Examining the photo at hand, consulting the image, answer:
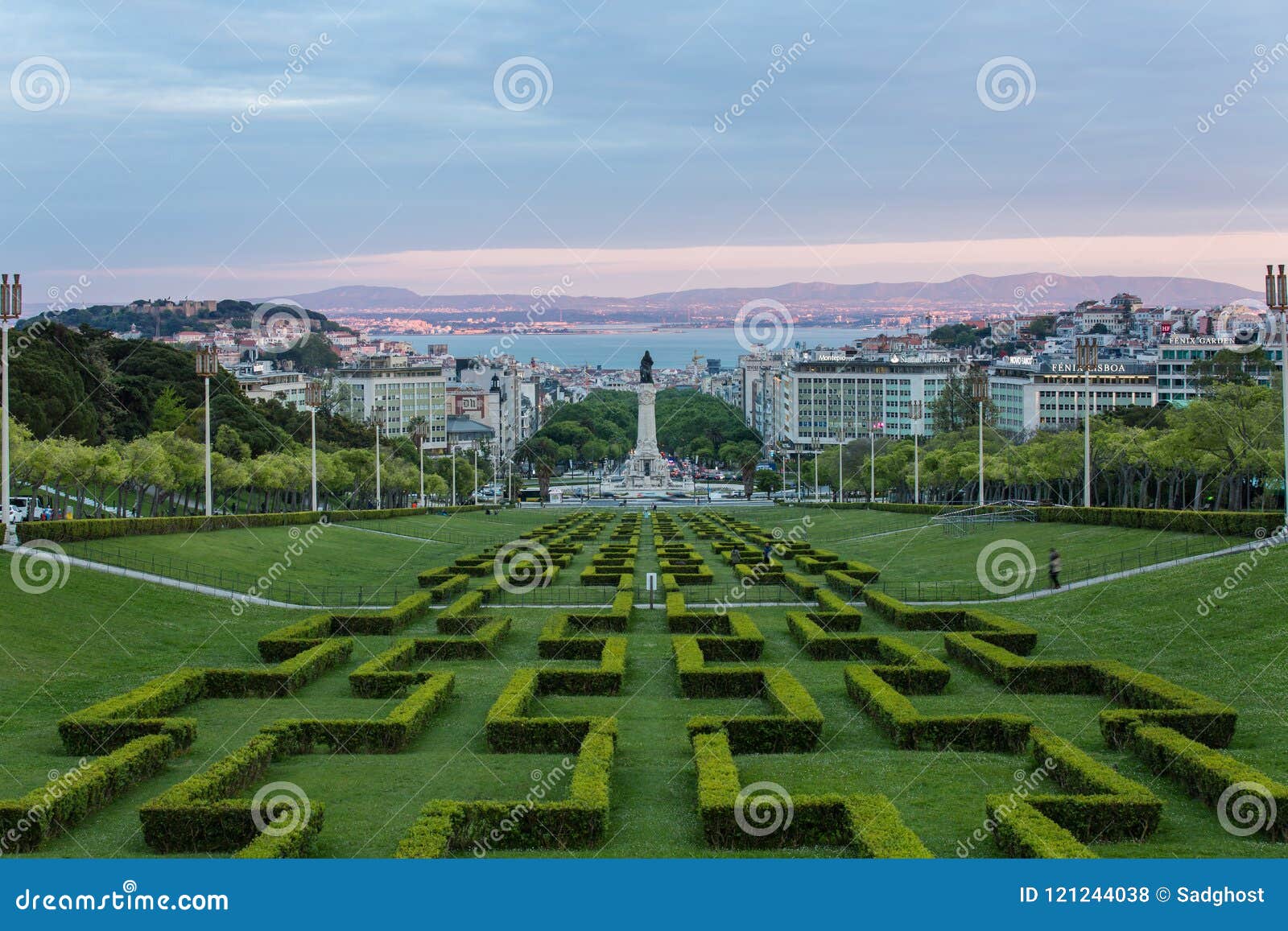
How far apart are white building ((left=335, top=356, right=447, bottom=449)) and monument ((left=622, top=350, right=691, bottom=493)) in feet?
169

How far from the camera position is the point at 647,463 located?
12669cm

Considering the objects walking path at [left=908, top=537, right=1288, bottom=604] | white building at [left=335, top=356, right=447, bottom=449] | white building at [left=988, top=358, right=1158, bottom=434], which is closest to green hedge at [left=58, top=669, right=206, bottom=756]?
walking path at [left=908, top=537, right=1288, bottom=604]

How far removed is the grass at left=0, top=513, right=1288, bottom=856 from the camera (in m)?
14.6

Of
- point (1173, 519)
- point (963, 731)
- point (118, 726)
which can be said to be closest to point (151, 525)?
point (118, 726)

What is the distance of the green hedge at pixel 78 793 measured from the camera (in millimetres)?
13680

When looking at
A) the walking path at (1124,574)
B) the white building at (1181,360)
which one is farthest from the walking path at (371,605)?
the white building at (1181,360)

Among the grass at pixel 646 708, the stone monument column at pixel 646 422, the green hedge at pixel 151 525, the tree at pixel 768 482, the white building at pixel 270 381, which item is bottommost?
the tree at pixel 768 482

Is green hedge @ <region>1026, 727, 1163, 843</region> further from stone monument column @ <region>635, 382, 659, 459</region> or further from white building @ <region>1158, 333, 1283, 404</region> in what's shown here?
white building @ <region>1158, 333, 1283, 404</region>

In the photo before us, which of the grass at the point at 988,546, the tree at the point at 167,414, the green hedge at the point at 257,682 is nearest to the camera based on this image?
the green hedge at the point at 257,682

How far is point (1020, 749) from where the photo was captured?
1780cm

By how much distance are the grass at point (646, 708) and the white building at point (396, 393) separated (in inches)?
5811

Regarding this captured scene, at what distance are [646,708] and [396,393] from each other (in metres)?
165

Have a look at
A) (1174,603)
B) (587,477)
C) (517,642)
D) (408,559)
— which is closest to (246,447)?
(408,559)

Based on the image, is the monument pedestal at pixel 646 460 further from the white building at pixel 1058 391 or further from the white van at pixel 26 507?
the white van at pixel 26 507
